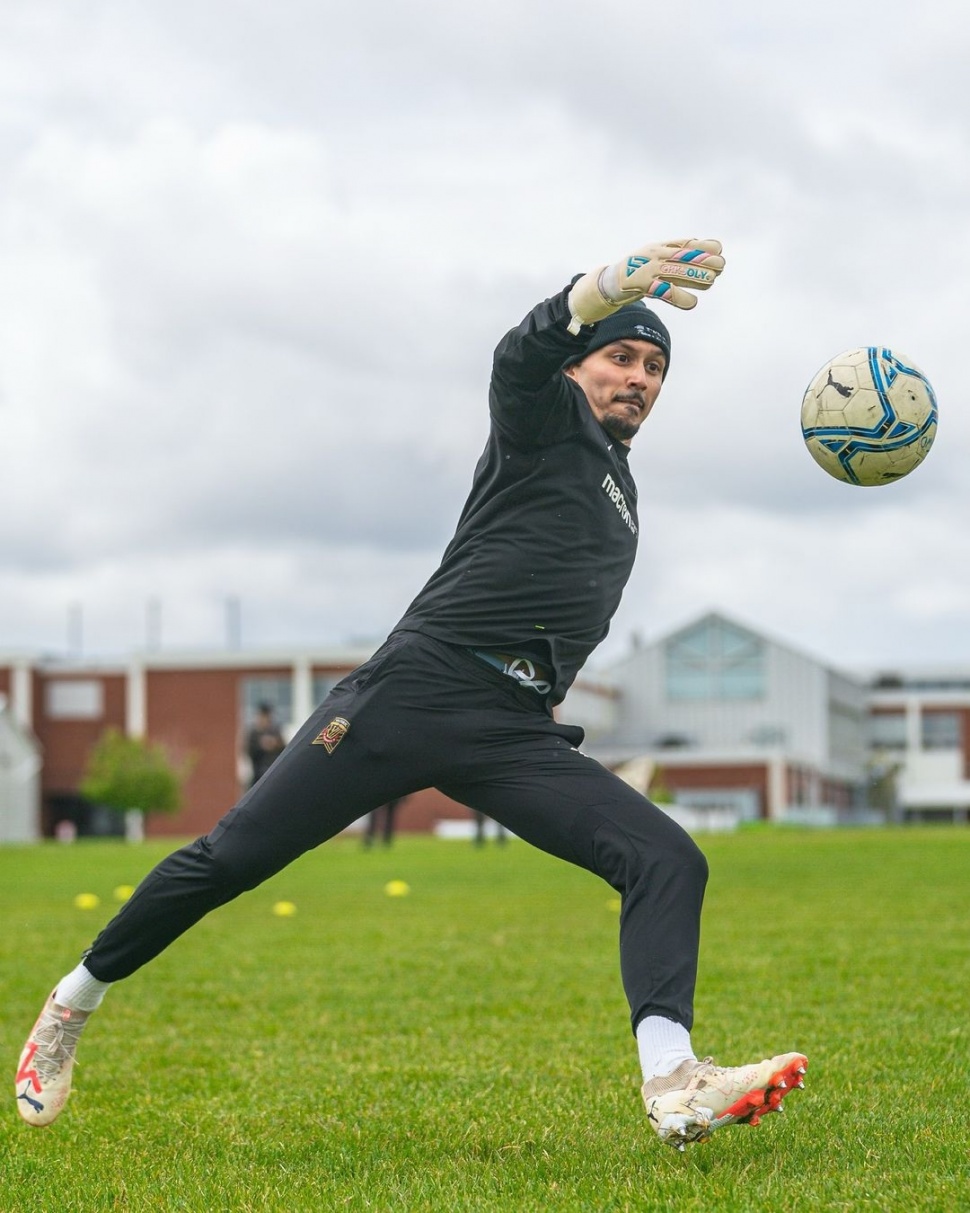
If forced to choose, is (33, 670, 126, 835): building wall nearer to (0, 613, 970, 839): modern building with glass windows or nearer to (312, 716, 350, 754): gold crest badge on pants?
(0, 613, 970, 839): modern building with glass windows

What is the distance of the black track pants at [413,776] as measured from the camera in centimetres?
502

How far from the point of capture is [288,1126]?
5578mm

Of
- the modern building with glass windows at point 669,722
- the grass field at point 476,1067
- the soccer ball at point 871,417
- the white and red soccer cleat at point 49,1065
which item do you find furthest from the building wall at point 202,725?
the soccer ball at point 871,417

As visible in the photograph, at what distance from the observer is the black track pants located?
502 centimetres

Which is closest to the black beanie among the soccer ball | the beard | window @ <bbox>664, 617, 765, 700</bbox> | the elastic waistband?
the beard

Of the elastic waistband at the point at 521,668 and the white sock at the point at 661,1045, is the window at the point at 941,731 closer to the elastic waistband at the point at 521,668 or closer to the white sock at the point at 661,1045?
the elastic waistband at the point at 521,668

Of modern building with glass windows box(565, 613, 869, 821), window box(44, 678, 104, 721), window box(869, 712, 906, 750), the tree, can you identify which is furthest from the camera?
window box(869, 712, 906, 750)

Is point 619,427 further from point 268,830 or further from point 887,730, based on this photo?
point 887,730

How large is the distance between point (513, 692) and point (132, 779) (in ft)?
224

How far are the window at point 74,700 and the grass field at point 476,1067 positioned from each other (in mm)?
71312

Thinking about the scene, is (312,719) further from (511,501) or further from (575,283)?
(575,283)

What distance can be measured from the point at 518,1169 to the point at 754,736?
9240 centimetres

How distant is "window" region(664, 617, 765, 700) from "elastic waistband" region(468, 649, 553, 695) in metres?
92.3

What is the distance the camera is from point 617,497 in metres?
5.25
